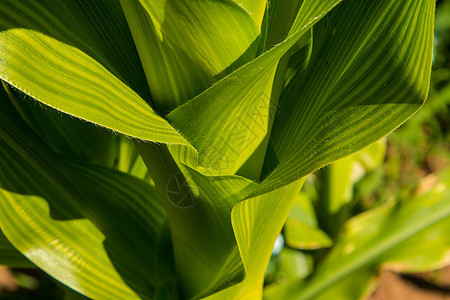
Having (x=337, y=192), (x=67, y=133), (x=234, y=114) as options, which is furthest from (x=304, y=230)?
(x=234, y=114)

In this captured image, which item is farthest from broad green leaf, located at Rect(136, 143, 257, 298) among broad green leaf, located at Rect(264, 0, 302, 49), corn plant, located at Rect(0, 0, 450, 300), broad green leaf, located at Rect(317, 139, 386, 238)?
broad green leaf, located at Rect(317, 139, 386, 238)

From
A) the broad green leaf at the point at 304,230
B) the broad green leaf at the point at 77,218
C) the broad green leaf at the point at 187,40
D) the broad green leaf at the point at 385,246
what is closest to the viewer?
the broad green leaf at the point at 187,40

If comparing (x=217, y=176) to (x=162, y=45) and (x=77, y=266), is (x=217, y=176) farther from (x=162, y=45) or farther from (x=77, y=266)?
(x=77, y=266)

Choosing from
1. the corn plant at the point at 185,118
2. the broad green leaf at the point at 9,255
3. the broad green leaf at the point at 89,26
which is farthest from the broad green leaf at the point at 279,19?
the broad green leaf at the point at 9,255

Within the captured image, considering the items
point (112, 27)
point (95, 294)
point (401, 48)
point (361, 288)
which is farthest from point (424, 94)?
point (361, 288)

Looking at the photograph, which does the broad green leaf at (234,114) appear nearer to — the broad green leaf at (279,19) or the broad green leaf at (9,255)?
the broad green leaf at (279,19)

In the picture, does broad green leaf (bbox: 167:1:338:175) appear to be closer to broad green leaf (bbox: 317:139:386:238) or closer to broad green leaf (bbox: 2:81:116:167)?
broad green leaf (bbox: 2:81:116:167)

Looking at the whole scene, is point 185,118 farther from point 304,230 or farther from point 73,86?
point 304,230

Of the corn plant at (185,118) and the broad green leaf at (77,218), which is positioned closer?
Answer: the corn plant at (185,118)
